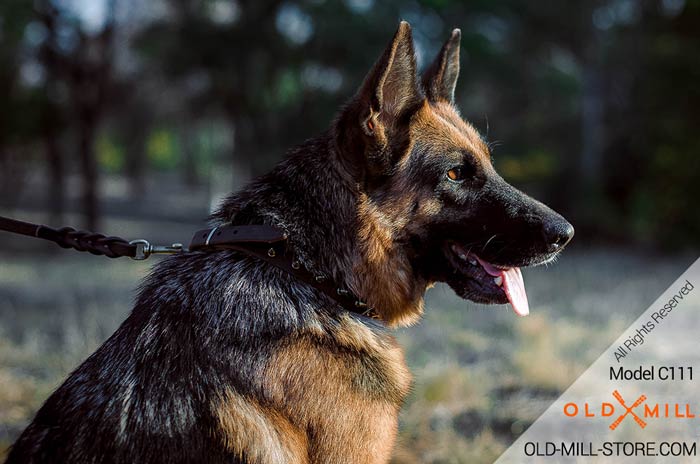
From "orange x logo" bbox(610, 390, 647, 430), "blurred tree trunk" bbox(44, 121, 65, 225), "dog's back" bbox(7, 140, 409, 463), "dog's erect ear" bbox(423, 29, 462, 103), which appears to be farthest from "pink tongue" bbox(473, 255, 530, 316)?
"blurred tree trunk" bbox(44, 121, 65, 225)

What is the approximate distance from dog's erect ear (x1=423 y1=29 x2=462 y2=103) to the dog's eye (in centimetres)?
51

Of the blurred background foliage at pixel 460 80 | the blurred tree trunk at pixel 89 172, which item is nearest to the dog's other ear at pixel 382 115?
the blurred background foliage at pixel 460 80

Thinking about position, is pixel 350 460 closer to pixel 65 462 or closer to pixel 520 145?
pixel 65 462

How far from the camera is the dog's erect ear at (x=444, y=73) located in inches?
129

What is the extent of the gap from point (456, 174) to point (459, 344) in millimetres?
3817

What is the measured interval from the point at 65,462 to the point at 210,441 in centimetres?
46

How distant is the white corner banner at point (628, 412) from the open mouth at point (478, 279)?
1.44m

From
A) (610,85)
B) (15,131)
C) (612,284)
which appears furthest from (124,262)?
(610,85)

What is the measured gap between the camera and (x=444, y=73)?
11.0ft
